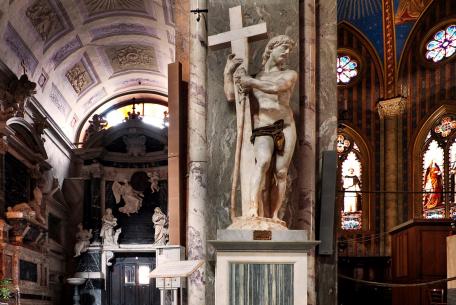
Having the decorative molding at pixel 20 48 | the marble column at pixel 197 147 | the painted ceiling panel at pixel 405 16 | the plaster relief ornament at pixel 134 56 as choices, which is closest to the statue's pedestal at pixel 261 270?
the marble column at pixel 197 147

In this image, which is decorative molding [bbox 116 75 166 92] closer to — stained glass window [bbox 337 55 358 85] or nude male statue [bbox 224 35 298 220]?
stained glass window [bbox 337 55 358 85]

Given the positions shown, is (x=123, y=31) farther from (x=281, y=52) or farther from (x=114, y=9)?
(x=281, y=52)

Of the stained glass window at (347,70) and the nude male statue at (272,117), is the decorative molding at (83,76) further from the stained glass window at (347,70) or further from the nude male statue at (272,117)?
the nude male statue at (272,117)

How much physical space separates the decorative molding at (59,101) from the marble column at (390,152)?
32.8ft

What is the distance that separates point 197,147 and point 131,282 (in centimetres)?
1594

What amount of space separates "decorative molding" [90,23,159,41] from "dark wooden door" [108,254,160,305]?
7.59 metres

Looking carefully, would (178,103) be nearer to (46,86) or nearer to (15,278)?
(15,278)

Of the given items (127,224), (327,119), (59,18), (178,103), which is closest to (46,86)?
(59,18)

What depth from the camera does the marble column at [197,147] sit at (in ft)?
23.6

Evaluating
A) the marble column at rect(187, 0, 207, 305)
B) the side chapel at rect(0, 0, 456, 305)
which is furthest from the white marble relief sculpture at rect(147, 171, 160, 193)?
the marble column at rect(187, 0, 207, 305)

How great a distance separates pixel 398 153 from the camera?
20984mm

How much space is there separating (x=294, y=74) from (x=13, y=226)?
11.3 metres

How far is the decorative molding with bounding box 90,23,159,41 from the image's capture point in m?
18.9

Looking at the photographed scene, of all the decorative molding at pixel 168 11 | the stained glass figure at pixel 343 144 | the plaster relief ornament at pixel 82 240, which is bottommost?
the plaster relief ornament at pixel 82 240
